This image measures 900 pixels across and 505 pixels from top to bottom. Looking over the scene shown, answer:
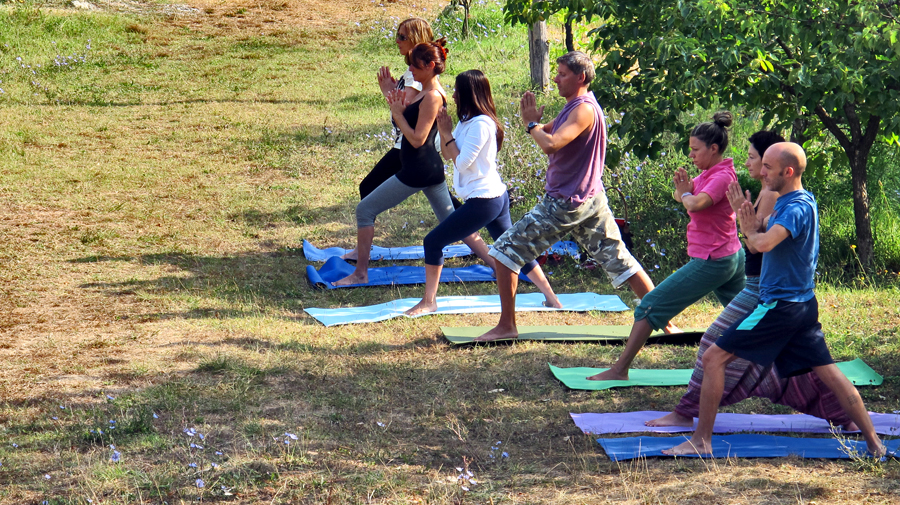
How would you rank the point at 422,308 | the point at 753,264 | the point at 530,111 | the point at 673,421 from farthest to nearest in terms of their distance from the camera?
the point at 422,308 → the point at 530,111 → the point at 673,421 → the point at 753,264

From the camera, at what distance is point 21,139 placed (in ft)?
39.1

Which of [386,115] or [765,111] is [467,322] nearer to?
[765,111]

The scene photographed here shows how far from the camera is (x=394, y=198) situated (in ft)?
22.7

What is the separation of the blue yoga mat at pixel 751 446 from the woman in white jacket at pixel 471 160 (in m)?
2.21

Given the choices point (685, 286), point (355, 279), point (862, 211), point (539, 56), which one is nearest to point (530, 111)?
point (685, 286)

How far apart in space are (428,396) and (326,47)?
1501 centimetres

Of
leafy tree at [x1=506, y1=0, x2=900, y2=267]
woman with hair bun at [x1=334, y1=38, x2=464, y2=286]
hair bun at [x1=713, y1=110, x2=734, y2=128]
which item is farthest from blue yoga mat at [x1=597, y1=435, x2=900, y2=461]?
woman with hair bun at [x1=334, y1=38, x2=464, y2=286]

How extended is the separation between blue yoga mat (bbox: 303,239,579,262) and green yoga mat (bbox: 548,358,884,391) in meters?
2.57

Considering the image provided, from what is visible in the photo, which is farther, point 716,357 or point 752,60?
point 752,60

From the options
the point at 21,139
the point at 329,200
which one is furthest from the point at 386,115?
the point at 21,139

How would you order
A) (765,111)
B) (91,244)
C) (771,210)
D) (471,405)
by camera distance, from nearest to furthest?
1. (771,210)
2. (471,405)
3. (765,111)
4. (91,244)

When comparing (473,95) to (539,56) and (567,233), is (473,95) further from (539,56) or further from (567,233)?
(539,56)

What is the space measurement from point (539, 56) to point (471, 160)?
8475mm

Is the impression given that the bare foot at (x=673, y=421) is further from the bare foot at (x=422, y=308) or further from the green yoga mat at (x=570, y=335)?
the bare foot at (x=422, y=308)
